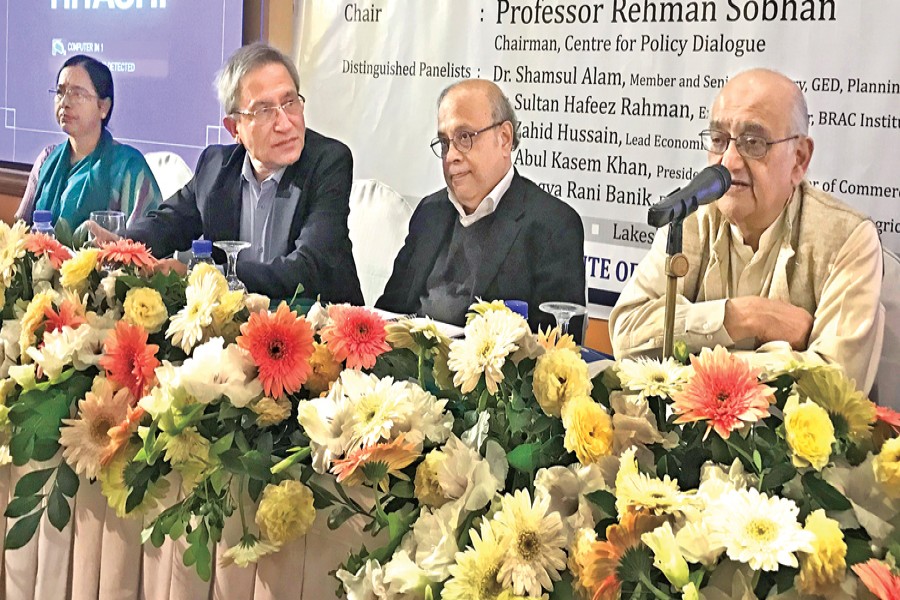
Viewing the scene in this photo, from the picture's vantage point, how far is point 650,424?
42.4 inches

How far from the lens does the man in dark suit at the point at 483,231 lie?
2871 mm

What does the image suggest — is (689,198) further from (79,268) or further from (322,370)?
(79,268)

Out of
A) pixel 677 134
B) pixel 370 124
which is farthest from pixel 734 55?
pixel 370 124

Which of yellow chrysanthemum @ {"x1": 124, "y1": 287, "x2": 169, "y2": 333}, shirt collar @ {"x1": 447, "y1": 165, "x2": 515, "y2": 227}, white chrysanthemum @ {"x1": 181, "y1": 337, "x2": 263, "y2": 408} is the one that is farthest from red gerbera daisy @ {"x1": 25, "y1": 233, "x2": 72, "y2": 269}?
shirt collar @ {"x1": 447, "y1": 165, "x2": 515, "y2": 227}

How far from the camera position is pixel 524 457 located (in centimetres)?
111

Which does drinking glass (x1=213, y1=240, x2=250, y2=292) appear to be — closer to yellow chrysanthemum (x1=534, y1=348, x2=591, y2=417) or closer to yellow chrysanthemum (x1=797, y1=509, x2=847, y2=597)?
yellow chrysanthemum (x1=534, y1=348, x2=591, y2=417)

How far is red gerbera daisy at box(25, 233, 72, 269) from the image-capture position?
1.81m

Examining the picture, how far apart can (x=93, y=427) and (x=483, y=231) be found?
68.6 inches

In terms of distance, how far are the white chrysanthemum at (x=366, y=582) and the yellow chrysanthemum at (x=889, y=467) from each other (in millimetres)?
515

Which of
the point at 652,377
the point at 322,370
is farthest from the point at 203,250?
the point at 652,377

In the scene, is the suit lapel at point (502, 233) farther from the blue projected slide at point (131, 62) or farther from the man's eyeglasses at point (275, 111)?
the blue projected slide at point (131, 62)

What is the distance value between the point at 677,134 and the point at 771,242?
0.37 m

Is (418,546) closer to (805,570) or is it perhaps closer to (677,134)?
(805,570)

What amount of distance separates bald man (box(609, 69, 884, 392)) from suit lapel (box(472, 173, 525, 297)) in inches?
23.0
